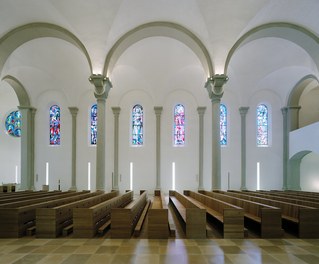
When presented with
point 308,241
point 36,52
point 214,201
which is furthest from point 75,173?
point 308,241

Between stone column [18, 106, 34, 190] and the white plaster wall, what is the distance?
2.44m

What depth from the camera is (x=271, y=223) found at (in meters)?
4.74

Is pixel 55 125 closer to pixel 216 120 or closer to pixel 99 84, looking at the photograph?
pixel 99 84

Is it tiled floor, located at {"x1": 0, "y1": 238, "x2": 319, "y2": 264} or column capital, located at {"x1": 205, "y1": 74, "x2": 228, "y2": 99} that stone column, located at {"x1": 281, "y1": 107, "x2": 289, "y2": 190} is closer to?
column capital, located at {"x1": 205, "y1": 74, "x2": 228, "y2": 99}

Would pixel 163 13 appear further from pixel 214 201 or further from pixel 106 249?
pixel 106 249

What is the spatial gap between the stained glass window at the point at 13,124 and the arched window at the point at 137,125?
8.38m

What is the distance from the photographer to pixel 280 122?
16.7m

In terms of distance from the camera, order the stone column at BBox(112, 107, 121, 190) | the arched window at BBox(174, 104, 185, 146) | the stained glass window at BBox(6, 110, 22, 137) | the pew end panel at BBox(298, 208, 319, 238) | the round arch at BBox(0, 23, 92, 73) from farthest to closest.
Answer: the stained glass window at BBox(6, 110, 22, 137) → the arched window at BBox(174, 104, 185, 146) → the stone column at BBox(112, 107, 121, 190) → the round arch at BBox(0, 23, 92, 73) → the pew end panel at BBox(298, 208, 319, 238)

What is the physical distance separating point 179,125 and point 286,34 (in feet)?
26.2

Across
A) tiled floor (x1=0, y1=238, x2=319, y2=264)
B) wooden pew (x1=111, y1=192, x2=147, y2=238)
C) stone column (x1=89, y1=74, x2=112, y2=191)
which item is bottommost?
tiled floor (x1=0, y1=238, x2=319, y2=264)

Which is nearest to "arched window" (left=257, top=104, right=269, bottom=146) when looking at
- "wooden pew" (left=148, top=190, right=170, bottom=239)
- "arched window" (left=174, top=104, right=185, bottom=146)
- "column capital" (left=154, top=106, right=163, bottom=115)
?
"arched window" (left=174, top=104, right=185, bottom=146)

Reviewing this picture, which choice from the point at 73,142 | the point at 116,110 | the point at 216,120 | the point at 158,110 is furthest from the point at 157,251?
the point at 73,142

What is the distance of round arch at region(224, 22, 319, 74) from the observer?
1023 cm

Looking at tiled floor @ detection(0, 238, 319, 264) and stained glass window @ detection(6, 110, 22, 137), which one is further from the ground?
stained glass window @ detection(6, 110, 22, 137)
